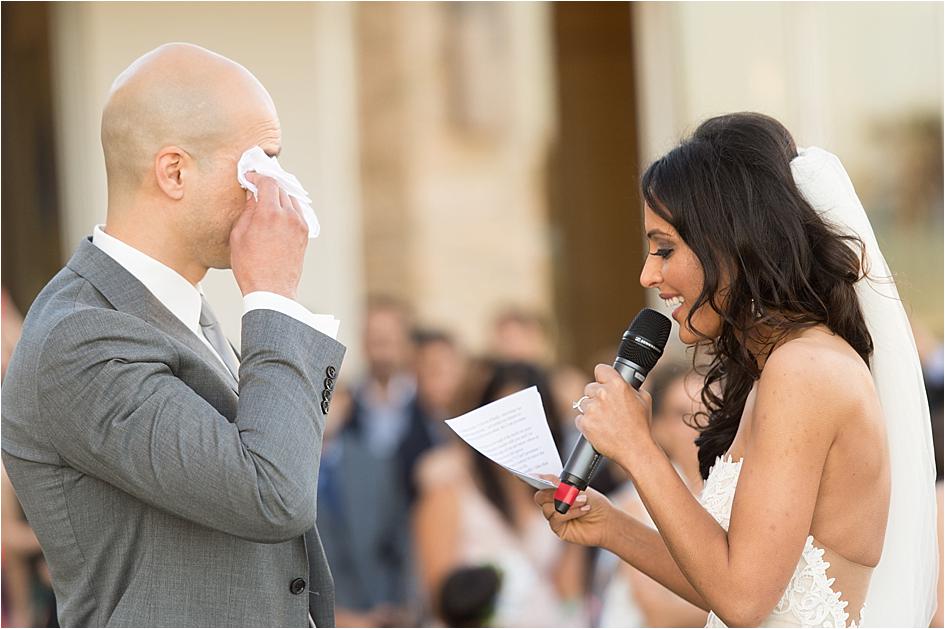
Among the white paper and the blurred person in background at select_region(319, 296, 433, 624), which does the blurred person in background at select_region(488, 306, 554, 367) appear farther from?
the white paper

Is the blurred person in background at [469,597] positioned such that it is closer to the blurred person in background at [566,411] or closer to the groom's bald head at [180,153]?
the blurred person in background at [566,411]

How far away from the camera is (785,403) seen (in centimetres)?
244

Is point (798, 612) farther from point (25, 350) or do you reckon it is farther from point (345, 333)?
point (345, 333)

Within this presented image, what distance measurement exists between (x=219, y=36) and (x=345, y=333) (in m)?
2.60

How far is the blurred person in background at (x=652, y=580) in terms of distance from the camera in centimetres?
441

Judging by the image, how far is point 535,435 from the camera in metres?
2.90

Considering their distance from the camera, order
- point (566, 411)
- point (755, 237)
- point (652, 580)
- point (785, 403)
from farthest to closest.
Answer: point (566, 411) < point (652, 580) < point (755, 237) < point (785, 403)

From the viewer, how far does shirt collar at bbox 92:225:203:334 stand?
2510 mm

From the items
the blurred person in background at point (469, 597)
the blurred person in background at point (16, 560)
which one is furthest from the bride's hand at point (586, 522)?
the blurred person in background at point (16, 560)

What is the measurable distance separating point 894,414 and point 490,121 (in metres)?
8.15

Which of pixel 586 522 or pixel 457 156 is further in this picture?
pixel 457 156

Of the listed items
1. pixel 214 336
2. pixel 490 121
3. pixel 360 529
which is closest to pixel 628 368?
pixel 214 336

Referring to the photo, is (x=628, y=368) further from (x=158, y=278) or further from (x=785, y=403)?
(x=158, y=278)

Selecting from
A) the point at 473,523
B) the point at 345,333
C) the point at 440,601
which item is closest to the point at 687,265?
the point at 440,601
